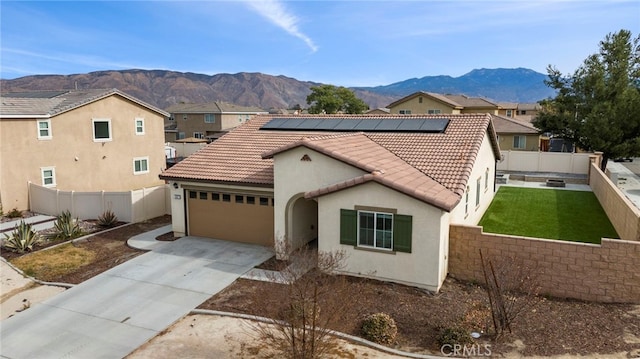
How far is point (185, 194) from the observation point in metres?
20.2

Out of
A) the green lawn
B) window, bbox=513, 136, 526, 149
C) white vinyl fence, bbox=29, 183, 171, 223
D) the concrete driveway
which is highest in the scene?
window, bbox=513, 136, 526, 149

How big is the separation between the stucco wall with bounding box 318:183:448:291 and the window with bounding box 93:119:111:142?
20.7 m

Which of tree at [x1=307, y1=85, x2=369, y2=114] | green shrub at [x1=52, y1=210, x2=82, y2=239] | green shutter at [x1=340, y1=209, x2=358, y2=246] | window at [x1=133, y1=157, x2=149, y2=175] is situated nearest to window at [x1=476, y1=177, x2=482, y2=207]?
green shutter at [x1=340, y1=209, x2=358, y2=246]

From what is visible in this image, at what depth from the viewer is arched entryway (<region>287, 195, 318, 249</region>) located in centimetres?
1711

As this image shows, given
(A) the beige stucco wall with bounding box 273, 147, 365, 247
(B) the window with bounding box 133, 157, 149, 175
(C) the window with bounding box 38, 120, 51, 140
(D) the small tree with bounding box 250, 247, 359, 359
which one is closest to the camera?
(D) the small tree with bounding box 250, 247, 359, 359

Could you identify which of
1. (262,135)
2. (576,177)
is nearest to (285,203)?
(262,135)

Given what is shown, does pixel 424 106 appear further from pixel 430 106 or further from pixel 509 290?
pixel 509 290

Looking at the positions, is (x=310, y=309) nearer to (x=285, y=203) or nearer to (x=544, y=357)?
(x=544, y=357)

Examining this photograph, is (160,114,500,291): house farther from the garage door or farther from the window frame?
the window frame

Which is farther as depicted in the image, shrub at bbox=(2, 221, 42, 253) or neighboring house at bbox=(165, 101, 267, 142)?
neighboring house at bbox=(165, 101, 267, 142)

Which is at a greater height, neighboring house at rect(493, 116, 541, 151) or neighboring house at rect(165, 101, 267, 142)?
neighboring house at rect(165, 101, 267, 142)

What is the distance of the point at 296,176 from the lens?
1659 centimetres

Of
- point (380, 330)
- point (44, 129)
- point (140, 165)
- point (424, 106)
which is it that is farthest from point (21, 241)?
point (424, 106)

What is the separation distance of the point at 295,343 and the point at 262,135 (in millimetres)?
14703
